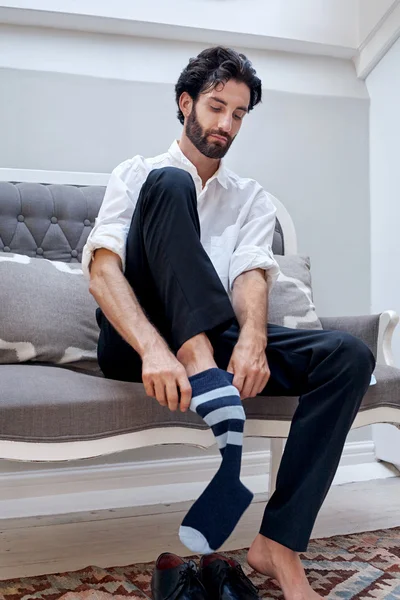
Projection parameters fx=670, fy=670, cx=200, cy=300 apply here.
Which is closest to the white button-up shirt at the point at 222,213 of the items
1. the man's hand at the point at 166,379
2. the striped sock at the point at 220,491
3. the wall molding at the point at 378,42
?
the man's hand at the point at 166,379

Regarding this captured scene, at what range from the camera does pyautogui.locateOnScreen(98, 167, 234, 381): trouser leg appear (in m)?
1.20

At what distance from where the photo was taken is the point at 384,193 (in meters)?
2.48

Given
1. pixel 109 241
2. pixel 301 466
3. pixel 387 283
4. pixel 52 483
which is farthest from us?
pixel 387 283

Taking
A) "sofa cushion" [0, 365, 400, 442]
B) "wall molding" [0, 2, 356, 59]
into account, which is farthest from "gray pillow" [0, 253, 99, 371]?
"wall molding" [0, 2, 356, 59]

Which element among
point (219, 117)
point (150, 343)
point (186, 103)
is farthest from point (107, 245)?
point (186, 103)

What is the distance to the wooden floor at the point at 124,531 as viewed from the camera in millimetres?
1579

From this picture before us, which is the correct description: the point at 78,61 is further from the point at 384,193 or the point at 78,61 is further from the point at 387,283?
the point at 387,283

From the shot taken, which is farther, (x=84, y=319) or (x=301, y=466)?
(x=84, y=319)

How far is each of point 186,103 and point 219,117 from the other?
0.55 ft

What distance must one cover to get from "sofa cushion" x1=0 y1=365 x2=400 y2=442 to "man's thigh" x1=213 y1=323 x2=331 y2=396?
0.08 meters

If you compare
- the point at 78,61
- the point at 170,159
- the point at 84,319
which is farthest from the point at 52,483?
the point at 78,61

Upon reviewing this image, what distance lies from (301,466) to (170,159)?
875 mm

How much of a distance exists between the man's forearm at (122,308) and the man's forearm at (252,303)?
213 millimetres

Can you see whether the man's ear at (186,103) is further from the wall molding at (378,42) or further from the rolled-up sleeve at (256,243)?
the wall molding at (378,42)
